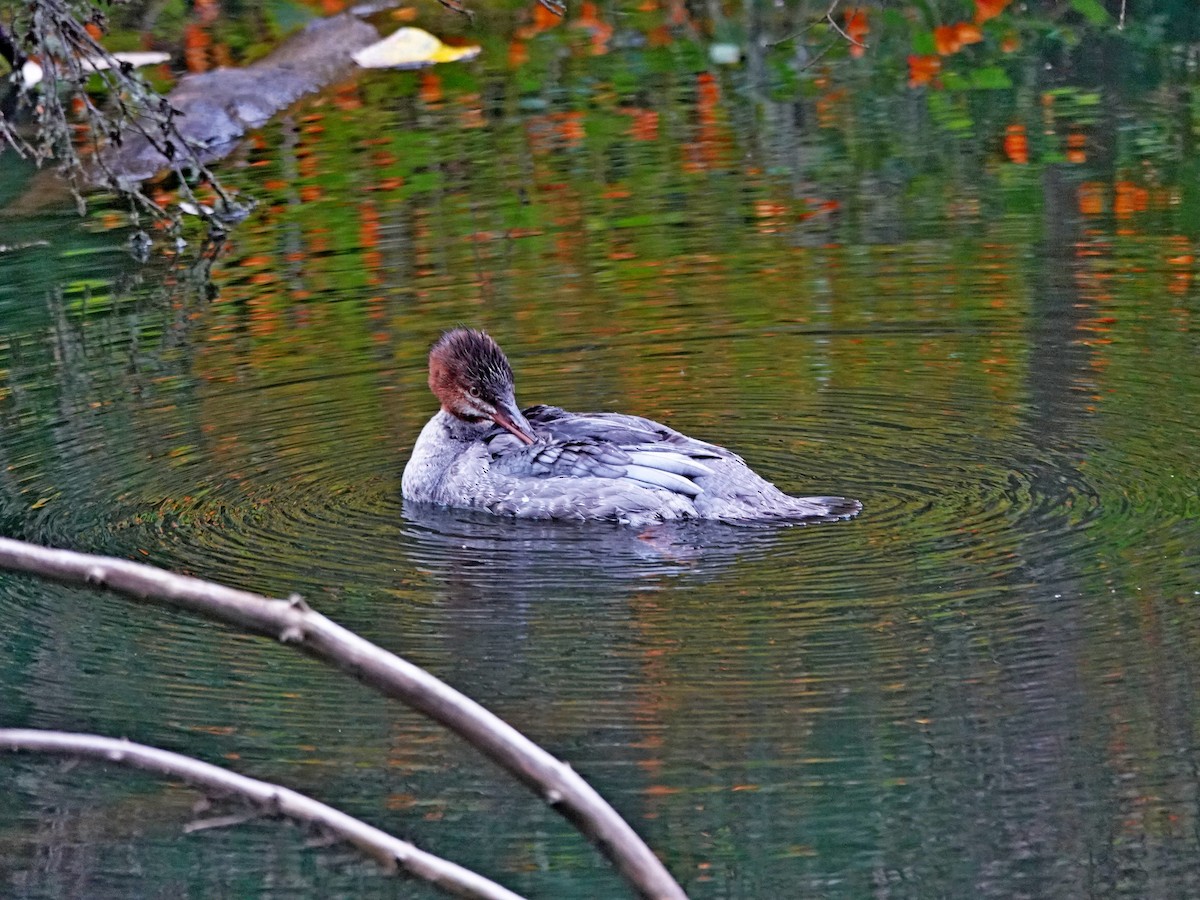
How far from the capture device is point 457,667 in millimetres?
5449

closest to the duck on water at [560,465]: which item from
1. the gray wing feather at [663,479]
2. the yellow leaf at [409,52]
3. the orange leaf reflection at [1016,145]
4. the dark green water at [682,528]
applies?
the gray wing feather at [663,479]

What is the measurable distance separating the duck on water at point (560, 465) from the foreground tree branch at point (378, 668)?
4259 mm

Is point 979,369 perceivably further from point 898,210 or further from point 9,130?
point 9,130

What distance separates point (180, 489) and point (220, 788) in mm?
4973

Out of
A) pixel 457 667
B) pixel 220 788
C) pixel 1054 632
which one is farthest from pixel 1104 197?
pixel 220 788

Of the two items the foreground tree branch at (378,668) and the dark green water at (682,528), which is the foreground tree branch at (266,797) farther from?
the dark green water at (682,528)

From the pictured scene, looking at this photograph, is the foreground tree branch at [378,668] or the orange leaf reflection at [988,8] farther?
the orange leaf reflection at [988,8]

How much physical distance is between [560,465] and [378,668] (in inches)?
184

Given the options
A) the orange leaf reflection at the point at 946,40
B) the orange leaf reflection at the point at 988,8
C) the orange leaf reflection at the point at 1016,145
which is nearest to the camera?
the orange leaf reflection at the point at 1016,145

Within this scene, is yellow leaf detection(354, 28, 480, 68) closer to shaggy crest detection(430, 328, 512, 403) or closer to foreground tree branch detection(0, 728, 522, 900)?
shaggy crest detection(430, 328, 512, 403)

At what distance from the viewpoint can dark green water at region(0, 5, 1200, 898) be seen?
451cm

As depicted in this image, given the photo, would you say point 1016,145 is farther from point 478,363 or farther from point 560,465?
point 560,465

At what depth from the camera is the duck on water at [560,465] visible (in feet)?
21.6

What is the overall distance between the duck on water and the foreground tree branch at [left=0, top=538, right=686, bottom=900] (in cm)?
426
